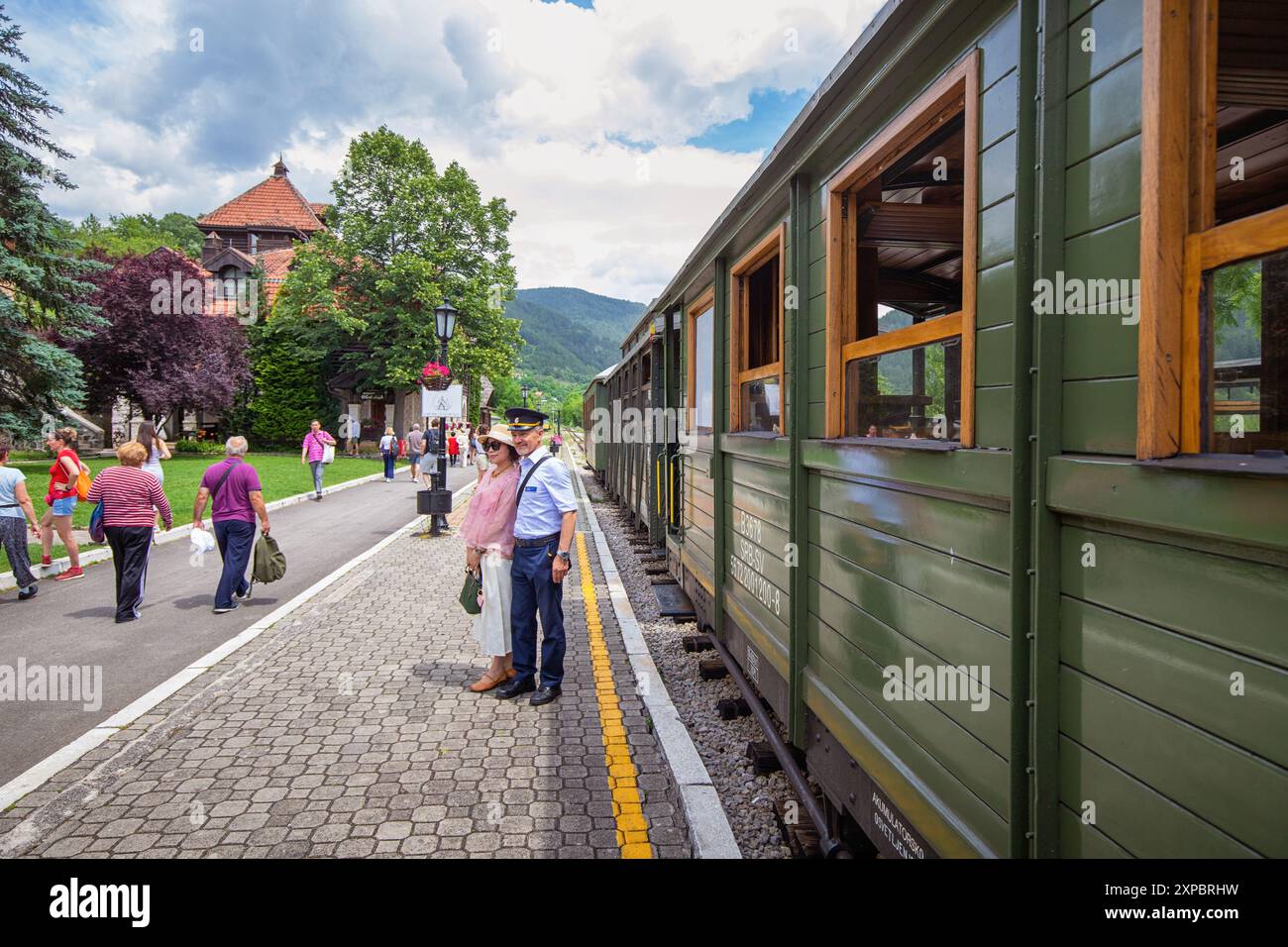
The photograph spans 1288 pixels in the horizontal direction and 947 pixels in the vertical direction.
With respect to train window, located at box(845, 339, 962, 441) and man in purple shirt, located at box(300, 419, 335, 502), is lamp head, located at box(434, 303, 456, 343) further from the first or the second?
train window, located at box(845, 339, 962, 441)

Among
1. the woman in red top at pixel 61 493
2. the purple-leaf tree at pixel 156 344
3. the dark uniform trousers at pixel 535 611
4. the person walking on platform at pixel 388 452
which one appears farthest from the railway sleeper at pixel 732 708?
the purple-leaf tree at pixel 156 344

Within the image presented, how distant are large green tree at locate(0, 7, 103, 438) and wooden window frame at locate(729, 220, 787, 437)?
17.1 metres

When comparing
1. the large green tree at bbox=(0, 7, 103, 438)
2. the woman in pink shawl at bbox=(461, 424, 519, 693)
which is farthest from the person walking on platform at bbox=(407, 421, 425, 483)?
the woman in pink shawl at bbox=(461, 424, 519, 693)

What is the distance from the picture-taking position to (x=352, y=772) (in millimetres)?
4320

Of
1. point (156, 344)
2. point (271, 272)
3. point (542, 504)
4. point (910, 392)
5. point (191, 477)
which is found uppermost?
point (271, 272)

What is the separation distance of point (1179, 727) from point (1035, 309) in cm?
98

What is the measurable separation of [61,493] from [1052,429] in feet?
35.3

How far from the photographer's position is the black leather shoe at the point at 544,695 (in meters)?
5.46

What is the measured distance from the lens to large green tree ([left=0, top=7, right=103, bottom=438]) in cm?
1622

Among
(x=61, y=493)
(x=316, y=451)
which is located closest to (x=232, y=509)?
(x=61, y=493)

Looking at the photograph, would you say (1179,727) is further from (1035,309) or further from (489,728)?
(489,728)

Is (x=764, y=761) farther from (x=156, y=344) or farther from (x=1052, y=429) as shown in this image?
(x=156, y=344)

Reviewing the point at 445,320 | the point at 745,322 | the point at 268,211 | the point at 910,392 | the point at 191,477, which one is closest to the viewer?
the point at 910,392

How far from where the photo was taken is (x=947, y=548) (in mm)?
2383
